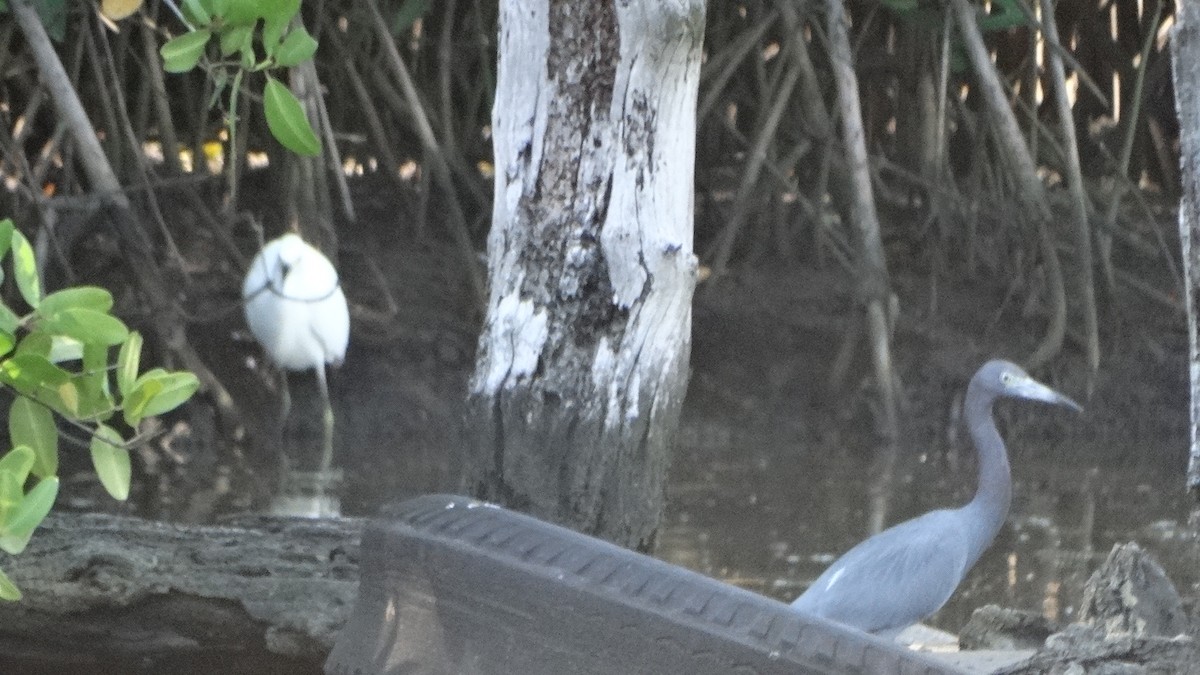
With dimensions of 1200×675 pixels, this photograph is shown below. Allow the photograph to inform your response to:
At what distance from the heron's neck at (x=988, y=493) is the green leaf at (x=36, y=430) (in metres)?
1.66

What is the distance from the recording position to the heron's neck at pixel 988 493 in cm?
304

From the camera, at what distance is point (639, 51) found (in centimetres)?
245

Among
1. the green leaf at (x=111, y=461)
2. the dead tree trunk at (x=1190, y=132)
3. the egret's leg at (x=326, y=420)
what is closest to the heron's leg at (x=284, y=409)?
the egret's leg at (x=326, y=420)

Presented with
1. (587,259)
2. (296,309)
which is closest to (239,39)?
(587,259)

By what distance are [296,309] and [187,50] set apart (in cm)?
348

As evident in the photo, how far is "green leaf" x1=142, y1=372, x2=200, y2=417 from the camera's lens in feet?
6.09

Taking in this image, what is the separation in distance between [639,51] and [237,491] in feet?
8.02

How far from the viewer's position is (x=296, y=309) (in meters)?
5.28

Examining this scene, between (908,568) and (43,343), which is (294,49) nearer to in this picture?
(43,343)

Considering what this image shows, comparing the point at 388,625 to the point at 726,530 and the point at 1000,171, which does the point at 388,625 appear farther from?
the point at 1000,171

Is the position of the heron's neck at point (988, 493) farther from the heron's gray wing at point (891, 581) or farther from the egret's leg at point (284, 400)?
the egret's leg at point (284, 400)

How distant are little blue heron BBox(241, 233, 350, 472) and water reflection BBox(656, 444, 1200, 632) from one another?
3.89ft

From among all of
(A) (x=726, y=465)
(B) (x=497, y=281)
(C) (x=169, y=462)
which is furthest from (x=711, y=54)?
(B) (x=497, y=281)

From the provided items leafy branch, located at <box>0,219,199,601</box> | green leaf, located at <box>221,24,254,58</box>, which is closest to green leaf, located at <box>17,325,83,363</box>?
leafy branch, located at <box>0,219,199,601</box>
